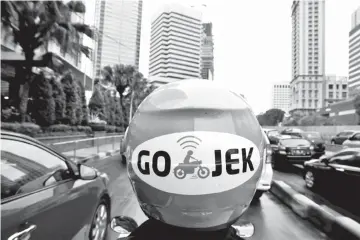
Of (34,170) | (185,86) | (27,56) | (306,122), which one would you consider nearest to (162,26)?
(34,170)

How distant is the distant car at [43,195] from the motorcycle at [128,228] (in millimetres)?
741

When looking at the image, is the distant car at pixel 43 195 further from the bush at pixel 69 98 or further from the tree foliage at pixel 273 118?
the tree foliage at pixel 273 118

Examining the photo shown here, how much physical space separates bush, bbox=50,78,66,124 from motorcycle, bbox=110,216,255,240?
56.3 feet

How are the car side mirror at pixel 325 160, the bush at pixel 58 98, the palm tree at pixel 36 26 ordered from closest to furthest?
the car side mirror at pixel 325 160
the palm tree at pixel 36 26
the bush at pixel 58 98

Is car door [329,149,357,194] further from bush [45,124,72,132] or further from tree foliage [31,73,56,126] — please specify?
tree foliage [31,73,56,126]

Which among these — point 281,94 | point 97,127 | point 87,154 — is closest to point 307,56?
point 281,94

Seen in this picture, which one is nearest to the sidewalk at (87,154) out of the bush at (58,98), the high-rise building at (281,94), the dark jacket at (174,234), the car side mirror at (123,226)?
the bush at (58,98)

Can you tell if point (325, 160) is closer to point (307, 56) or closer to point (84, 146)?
point (84, 146)

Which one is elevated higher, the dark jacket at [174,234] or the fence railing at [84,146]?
the dark jacket at [174,234]

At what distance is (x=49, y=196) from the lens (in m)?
2.14

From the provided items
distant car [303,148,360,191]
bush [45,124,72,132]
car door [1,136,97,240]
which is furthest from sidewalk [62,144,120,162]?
distant car [303,148,360,191]

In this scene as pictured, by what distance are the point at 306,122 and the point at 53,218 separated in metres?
77.4

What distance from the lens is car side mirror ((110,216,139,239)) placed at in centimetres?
134

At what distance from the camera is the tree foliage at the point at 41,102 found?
50.5ft
